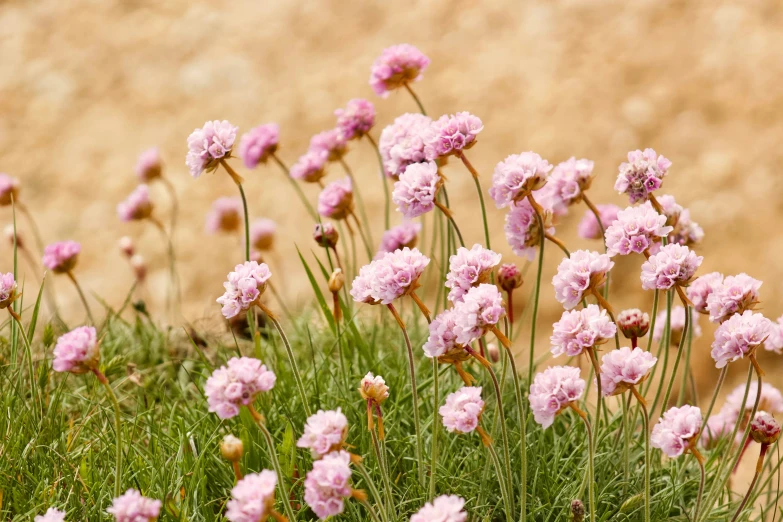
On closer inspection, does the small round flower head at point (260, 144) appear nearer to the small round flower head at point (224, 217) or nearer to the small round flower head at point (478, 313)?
the small round flower head at point (224, 217)

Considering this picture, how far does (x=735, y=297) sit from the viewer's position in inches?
45.8

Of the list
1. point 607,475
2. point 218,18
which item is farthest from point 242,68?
point 607,475

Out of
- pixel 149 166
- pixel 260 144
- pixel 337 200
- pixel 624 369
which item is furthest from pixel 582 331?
pixel 149 166

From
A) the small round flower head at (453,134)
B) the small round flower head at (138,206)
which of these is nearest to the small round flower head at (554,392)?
the small round flower head at (453,134)

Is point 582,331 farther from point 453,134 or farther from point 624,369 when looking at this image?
point 453,134

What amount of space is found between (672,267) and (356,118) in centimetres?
88

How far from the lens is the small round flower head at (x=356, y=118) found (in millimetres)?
1778

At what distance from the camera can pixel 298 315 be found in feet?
7.93

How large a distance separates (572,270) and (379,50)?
2.49 metres

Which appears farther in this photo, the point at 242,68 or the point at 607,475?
the point at 242,68

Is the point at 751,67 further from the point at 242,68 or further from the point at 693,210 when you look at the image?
the point at 242,68

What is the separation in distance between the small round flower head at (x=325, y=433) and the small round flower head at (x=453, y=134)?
20.1 inches

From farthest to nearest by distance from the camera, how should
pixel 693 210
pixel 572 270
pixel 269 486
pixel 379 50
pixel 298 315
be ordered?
pixel 379 50, pixel 693 210, pixel 298 315, pixel 572 270, pixel 269 486

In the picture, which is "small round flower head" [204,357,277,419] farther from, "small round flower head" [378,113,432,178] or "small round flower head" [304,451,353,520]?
"small round flower head" [378,113,432,178]
